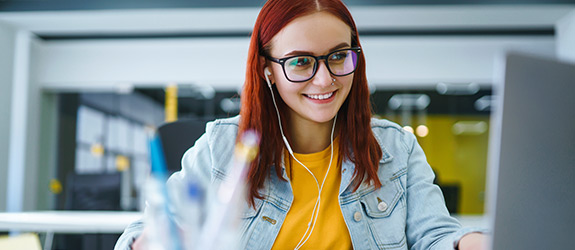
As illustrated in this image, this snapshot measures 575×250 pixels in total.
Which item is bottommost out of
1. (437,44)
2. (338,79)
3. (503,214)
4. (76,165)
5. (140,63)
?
(76,165)

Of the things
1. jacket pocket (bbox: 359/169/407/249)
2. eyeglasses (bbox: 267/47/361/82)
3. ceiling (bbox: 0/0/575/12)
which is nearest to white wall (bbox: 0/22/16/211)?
ceiling (bbox: 0/0/575/12)

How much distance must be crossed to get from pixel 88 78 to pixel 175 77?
1.20m

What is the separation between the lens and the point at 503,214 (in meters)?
0.46

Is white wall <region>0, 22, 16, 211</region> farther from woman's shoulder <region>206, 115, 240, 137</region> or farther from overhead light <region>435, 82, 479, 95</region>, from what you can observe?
overhead light <region>435, 82, 479, 95</region>

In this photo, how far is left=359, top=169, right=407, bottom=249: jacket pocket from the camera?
109 centimetres

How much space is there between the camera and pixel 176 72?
6.30 m

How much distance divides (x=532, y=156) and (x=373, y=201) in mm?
685

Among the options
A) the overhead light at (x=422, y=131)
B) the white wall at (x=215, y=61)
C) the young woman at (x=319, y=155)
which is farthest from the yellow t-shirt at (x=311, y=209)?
the overhead light at (x=422, y=131)

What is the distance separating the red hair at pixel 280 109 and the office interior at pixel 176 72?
4.14 metres

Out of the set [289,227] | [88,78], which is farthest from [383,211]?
[88,78]

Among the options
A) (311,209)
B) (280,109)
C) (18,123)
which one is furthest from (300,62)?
(18,123)

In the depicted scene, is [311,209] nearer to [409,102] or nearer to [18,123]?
[409,102]

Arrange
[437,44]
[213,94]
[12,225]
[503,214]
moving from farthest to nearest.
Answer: [213,94]
[437,44]
[12,225]
[503,214]

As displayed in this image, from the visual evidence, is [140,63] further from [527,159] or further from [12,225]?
[527,159]
